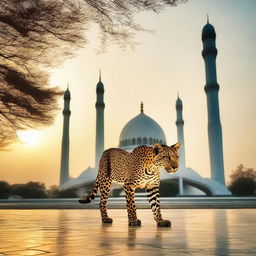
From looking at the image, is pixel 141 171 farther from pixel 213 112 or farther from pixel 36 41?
pixel 213 112

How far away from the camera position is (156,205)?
4.79 meters

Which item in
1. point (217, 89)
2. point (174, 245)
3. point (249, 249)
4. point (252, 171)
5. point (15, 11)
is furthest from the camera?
point (252, 171)

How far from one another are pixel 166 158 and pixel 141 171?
0.52 m

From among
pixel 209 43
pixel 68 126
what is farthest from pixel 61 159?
pixel 209 43

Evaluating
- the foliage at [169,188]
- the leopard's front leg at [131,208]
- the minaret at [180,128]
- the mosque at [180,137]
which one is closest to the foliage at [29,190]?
the mosque at [180,137]

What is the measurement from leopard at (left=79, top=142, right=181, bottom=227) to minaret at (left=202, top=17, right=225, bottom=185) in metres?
33.9

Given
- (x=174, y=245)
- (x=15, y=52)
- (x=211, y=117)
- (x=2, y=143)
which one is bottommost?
(x=174, y=245)

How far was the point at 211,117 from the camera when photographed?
1496 inches

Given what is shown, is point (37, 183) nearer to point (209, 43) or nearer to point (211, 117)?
point (211, 117)

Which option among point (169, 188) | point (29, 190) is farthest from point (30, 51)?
point (169, 188)

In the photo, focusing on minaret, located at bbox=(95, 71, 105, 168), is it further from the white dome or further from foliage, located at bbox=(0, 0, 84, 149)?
foliage, located at bbox=(0, 0, 84, 149)

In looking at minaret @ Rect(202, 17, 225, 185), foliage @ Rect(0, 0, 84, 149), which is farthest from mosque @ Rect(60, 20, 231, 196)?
foliage @ Rect(0, 0, 84, 149)

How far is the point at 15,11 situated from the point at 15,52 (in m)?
1.44

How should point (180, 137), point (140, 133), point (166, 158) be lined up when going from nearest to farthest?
point (166, 158) < point (140, 133) < point (180, 137)
